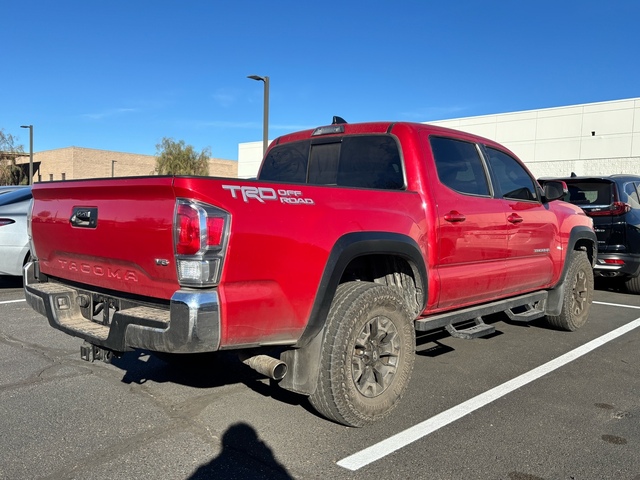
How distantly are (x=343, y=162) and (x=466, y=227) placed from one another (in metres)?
1.13

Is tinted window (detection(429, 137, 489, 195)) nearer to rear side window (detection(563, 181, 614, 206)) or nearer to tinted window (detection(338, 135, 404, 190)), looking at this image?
tinted window (detection(338, 135, 404, 190))

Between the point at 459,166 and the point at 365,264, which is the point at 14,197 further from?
the point at 459,166

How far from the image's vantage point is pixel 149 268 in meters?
2.97

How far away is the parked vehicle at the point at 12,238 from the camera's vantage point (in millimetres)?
7762

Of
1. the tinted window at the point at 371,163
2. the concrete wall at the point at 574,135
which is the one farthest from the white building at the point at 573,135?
the tinted window at the point at 371,163

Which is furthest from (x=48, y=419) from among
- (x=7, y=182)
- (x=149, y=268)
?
(x=7, y=182)

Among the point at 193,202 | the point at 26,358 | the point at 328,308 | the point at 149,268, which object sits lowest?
the point at 26,358

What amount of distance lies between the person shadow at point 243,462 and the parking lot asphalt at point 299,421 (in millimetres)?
11

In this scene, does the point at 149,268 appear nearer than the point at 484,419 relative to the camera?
Yes

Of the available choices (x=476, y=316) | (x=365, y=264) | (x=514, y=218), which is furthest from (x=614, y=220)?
(x=365, y=264)

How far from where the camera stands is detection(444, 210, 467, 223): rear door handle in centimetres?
415

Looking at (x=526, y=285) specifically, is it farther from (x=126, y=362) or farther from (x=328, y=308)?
(x=126, y=362)

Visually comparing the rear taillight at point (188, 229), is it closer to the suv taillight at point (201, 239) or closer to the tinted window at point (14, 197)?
the suv taillight at point (201, 239)

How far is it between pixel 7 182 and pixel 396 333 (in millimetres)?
48064
